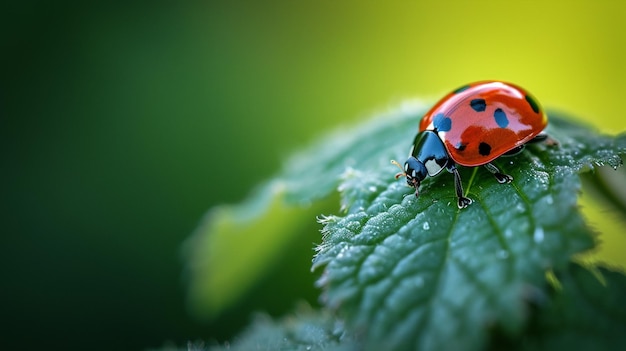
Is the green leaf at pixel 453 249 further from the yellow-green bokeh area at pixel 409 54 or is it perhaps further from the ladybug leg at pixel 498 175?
the yellow-green bokeh area at pixel 409 54

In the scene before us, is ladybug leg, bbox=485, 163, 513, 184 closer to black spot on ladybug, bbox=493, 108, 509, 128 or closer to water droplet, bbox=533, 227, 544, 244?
black spot on ladybug, bbox=493, 108, 509, 128

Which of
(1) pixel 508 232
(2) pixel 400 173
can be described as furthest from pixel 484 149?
(1) pixel 508 232

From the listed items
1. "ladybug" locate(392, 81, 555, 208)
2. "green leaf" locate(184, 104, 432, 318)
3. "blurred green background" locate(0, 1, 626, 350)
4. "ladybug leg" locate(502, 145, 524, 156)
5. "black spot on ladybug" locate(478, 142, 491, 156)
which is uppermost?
"blurred green background" locate(0, 1, 626, 350)

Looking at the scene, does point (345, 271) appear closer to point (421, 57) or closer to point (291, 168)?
point (291, 168)

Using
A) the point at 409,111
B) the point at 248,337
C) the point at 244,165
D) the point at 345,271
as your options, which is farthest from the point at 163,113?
the point at 345,271

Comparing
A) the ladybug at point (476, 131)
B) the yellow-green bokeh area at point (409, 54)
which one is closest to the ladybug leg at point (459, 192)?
the ladybug at point (476, 131)

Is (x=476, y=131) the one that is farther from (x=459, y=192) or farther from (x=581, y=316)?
(x=581, y=316)

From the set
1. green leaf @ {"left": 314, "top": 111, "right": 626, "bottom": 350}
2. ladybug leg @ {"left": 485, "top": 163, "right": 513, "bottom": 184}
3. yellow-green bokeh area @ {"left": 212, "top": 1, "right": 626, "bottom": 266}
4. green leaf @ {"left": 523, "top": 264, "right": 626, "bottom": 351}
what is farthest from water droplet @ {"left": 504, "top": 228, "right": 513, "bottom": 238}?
yellow-green bokeh area @ {"left": 212, "top": 1, "right": 626, "bottom": 266}
